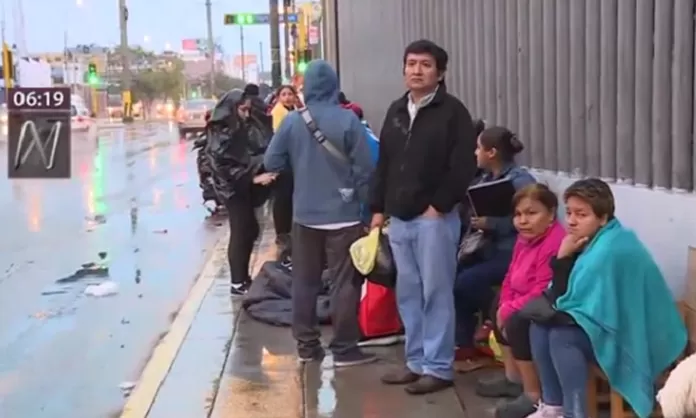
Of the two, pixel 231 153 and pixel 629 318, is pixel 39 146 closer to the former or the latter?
pixel 231 153

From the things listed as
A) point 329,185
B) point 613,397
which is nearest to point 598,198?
point 613,397

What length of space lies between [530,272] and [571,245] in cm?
50

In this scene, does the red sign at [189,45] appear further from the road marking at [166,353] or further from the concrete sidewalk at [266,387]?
the concrete sidewalk at [266,387]

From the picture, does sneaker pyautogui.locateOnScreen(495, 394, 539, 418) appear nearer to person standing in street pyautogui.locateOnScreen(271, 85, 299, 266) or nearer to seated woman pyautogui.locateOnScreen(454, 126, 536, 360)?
seated woman pyautogui.locateOnScreen(454, 126, 536, 360)

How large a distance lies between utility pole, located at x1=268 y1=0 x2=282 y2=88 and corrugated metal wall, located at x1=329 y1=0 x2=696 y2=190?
56.0 ft

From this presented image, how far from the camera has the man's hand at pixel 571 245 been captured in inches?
191

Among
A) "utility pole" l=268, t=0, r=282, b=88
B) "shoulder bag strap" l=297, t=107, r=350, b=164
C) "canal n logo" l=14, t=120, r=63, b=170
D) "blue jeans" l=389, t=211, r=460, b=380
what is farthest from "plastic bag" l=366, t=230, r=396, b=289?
"utility pole" l=268, t=0, r=282, b=88

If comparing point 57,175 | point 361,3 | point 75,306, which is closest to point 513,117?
point 75,306

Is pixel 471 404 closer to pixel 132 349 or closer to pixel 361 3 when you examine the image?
pixel 132 349

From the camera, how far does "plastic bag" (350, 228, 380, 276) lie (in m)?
6.26

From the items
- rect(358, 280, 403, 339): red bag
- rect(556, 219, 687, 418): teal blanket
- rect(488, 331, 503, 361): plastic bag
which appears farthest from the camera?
rect(358, 280, 403, 339): red bag

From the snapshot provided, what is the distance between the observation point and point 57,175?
1116 centimetres

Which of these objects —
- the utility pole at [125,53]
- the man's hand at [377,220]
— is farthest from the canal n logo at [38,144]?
the utility pole at [125,53]

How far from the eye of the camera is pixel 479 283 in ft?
20.2
